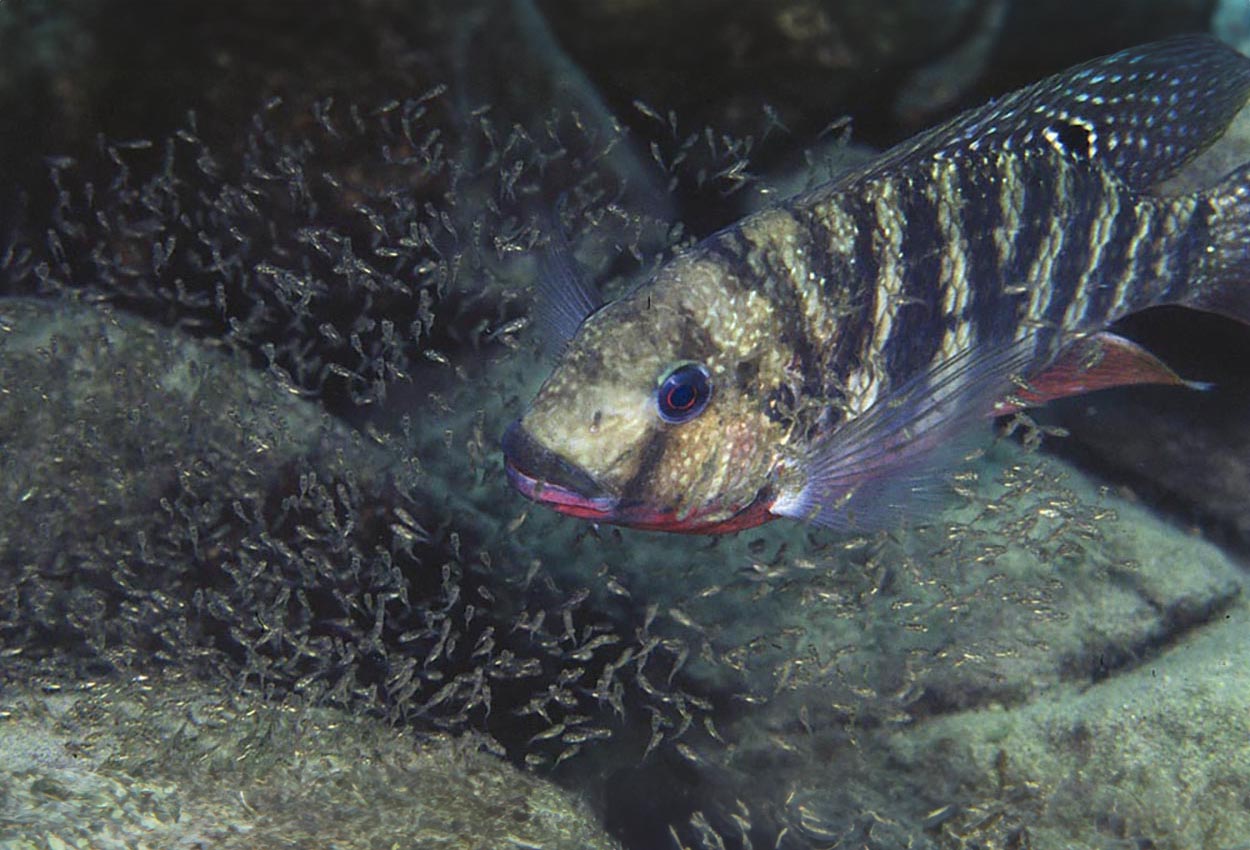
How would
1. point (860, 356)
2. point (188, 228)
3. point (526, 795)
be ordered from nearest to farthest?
point (860, 356)
point (526, 795)
point (188, 228)

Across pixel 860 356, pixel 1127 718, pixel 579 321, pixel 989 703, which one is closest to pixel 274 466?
pixel 579 321

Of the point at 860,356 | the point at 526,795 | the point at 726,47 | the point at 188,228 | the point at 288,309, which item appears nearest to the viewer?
the point at 860,356

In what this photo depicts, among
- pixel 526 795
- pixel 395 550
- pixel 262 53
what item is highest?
pixel 262 53

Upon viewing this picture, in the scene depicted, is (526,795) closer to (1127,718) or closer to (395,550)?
(395,550)

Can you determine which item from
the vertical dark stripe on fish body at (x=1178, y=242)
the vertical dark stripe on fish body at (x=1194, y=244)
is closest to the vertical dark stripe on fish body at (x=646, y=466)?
the vertical dark stripe on fish body at (x=1178, y=242)

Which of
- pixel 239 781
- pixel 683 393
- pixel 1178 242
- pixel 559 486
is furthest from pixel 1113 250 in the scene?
pixel 239 781

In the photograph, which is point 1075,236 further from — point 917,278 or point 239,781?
point 239,781

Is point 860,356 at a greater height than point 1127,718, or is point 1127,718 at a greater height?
point 860,356
